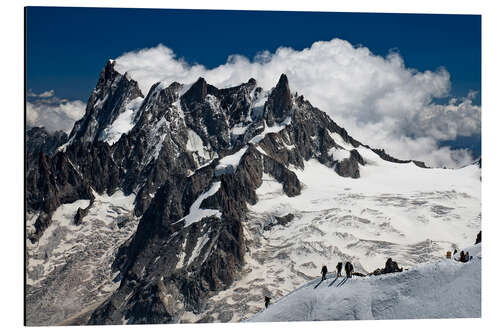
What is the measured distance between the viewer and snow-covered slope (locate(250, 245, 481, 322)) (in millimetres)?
46688

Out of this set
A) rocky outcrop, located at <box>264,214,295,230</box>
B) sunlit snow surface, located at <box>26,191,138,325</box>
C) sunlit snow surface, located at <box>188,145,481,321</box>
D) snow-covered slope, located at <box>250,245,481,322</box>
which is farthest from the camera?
rocky outcrop, located at <box>264,214,295,230</box>

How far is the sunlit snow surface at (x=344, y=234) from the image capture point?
143350 millimetres

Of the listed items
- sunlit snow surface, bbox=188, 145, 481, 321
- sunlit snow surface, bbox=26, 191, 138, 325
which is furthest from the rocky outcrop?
sunlit snow surface, bbox=26, 191, 138, 325

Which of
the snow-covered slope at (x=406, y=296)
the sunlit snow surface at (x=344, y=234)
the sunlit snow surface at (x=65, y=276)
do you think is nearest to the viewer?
the snow-covered slope at (x=406, y=296)

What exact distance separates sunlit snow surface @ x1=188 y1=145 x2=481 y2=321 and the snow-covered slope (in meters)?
77.2

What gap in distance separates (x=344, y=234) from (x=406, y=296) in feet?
384

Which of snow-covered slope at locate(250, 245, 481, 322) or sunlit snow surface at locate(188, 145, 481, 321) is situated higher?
snow-covered slope at locate(250, 245, 481, 322)

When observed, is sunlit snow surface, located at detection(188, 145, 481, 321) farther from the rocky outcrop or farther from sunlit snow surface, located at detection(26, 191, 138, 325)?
sunlit snow surface, located at detection(26, 191, 138, 325)

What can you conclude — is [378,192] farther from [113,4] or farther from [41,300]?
[113,4]

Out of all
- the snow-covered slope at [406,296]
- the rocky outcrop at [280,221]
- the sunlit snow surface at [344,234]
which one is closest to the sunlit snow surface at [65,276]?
the sunlit snow surface at [344,234]

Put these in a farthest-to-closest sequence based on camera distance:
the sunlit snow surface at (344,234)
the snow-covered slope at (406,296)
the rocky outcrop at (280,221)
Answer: the rocky outcrop at (280,221) < the sunlit snow surface at (344,234) < the snow-covered slope at (406,296)

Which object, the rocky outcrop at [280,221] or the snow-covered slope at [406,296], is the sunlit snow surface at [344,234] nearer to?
the rocky outcrop at [280,221]

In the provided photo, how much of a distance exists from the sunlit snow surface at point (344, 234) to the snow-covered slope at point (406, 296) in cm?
7724
